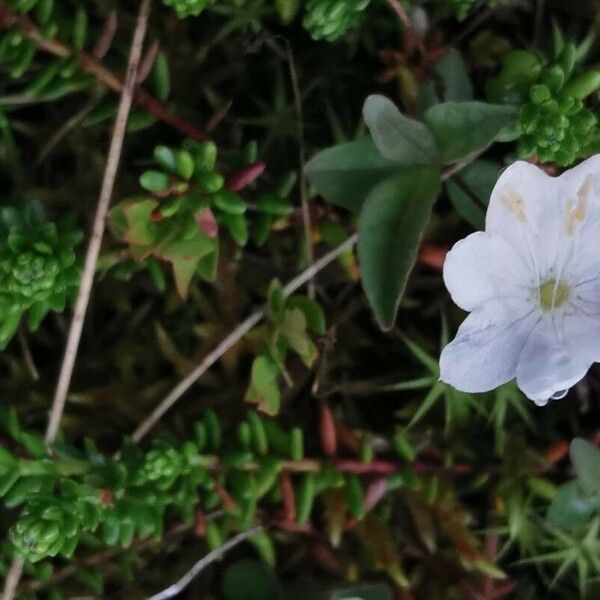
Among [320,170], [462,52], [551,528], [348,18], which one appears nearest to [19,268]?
[320,170]

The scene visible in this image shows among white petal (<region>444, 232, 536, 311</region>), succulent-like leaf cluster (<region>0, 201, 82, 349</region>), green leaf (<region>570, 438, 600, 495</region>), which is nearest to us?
white petal (<region>444, 232, 536, 311</region>)

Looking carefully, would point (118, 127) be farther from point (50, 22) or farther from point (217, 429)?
point (217, 429)

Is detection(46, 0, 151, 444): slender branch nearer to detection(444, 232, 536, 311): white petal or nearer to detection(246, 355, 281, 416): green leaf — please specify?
detection(246, 355, 281, 416): green leaf

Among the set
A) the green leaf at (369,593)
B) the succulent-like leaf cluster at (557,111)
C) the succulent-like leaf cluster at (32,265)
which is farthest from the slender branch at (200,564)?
the succulent-like leaf cluster at (557,111)

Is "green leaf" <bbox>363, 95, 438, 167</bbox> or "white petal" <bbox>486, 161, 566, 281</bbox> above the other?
"green leaf" <bbox>363, 95, 438, 167</bbox>

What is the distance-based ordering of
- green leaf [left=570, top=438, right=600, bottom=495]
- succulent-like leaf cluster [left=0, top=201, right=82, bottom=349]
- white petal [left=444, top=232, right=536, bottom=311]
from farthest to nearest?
1. green leaf [left=570, top=438, right=600, bottom=495]
2. succulent-like leaf cluster [left=0, top=201, right=82, bottom=349]
3. white petal [left=444, top=232, right=536, bottom=311]

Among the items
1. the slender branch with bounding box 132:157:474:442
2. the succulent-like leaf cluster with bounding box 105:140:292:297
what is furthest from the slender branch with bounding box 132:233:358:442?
the succulent-like leaf cluster with bounding box 105:140:292:297

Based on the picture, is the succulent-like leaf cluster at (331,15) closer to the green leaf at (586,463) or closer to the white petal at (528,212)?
the white petal at (528,212)
